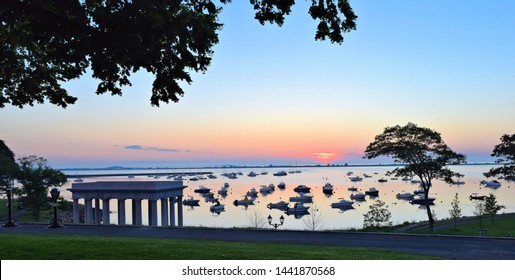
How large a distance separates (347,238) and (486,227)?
2400 centimetres

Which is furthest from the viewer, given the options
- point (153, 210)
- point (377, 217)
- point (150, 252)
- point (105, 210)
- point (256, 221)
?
point (256, 221)

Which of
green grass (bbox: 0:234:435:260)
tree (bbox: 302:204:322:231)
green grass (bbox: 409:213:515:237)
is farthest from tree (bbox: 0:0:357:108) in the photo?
tree (bbox: 302:204:322:231)

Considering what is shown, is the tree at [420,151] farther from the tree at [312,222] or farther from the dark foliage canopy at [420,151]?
the tree at [312,222]

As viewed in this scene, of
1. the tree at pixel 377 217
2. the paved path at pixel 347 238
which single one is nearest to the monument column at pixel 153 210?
the paved path at pixel 347 238

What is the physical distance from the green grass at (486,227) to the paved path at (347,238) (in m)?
14.8

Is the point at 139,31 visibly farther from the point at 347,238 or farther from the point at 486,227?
the point at 486,227

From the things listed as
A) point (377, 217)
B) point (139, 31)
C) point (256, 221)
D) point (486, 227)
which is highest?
point (139, 31)

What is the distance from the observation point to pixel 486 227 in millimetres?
42750

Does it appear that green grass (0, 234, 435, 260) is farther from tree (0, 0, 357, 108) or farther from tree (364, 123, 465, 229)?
tree (364, 123, 465, 229)

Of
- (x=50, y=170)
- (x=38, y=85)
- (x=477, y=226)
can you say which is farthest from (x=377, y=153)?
(x=50, y=170)

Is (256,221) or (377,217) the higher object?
(377,217)

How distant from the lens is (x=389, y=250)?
21.0 meters

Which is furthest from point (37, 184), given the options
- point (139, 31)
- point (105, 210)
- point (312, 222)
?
point (139, 31)

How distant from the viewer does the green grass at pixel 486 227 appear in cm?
3847
